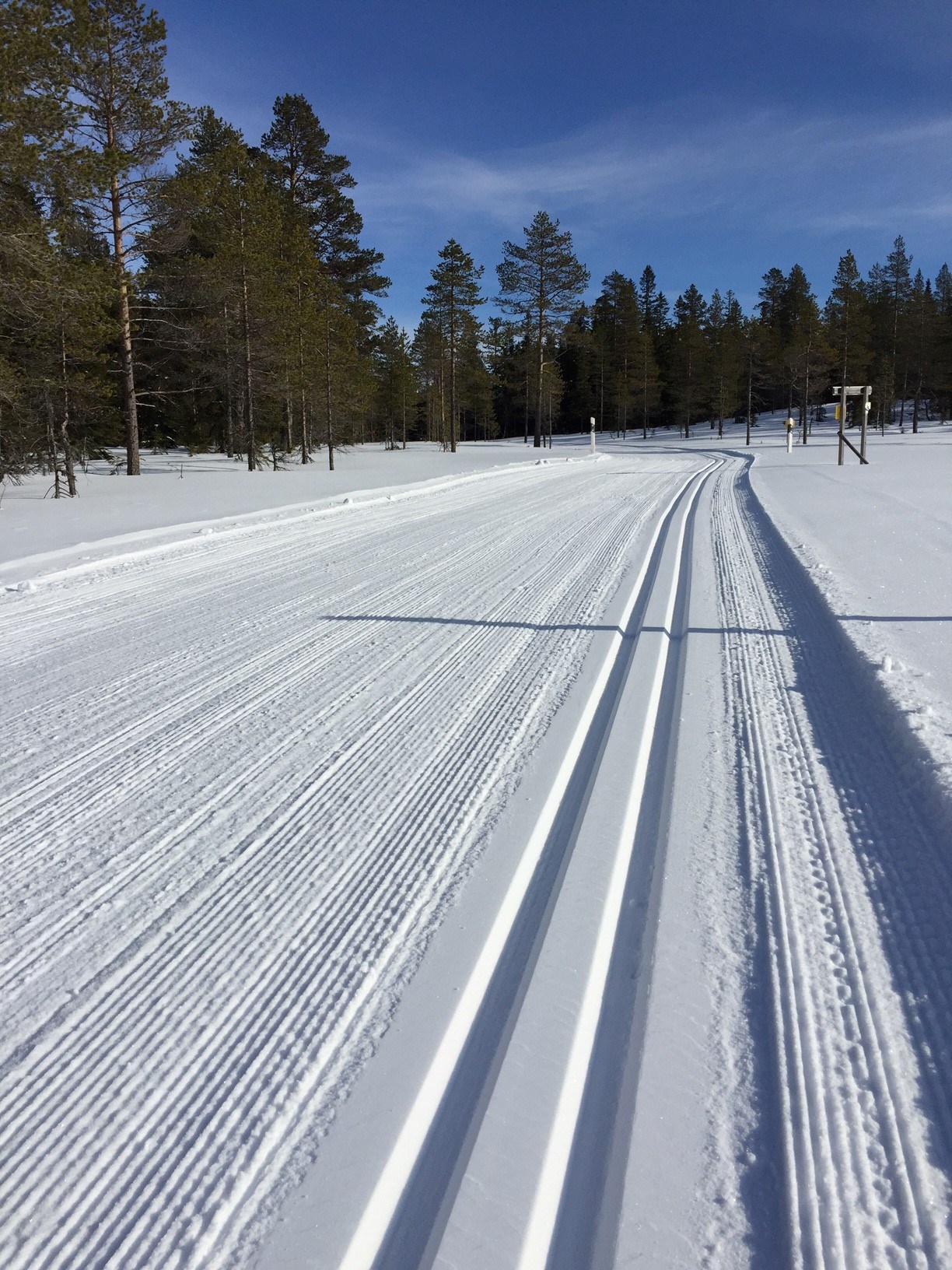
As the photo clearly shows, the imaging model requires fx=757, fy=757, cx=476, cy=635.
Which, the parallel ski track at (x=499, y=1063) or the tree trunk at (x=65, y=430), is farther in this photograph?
the tree trunk at (x=65, y=430)

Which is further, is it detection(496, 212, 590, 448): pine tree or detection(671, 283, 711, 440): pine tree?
detection(671, 283, 711, 440): pine tree

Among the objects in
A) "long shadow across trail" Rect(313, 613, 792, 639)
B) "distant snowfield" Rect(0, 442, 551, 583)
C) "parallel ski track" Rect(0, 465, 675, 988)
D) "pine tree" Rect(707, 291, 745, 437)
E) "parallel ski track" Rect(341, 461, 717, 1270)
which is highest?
"pine tree" Rect(707, 291, 745, 437)

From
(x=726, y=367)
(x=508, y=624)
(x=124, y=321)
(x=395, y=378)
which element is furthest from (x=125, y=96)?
(x=726, y=367)

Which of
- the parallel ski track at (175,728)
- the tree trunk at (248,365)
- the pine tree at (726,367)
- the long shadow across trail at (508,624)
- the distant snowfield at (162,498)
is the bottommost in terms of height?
the parallel ski track at (175,728)

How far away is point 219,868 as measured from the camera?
2.58 meters

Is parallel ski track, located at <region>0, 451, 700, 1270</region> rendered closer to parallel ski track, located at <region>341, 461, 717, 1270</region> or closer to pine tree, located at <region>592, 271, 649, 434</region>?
parallel ski track, located at <region>341, 461, 717, 1270</region>

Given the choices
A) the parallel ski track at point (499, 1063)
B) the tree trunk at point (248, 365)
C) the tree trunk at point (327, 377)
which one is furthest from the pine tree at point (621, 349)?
the parallel ski track at point (499, 1063)

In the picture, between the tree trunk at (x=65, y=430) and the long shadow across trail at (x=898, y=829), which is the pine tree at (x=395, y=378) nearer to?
the tree trunk at (x=65, y=430)

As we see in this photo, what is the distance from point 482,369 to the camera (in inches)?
2164

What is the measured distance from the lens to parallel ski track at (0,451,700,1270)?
1.61 m

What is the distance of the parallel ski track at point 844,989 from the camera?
1470 mm

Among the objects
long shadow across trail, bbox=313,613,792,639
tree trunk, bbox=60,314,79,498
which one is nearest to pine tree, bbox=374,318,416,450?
tree trunk, bbox=60,314,79,498

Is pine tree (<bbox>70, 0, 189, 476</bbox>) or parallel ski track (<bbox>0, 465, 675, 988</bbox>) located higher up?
pine tree (<bbox>70, 0, 189, 476</bbox>)

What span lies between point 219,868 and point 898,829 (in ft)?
7.87
